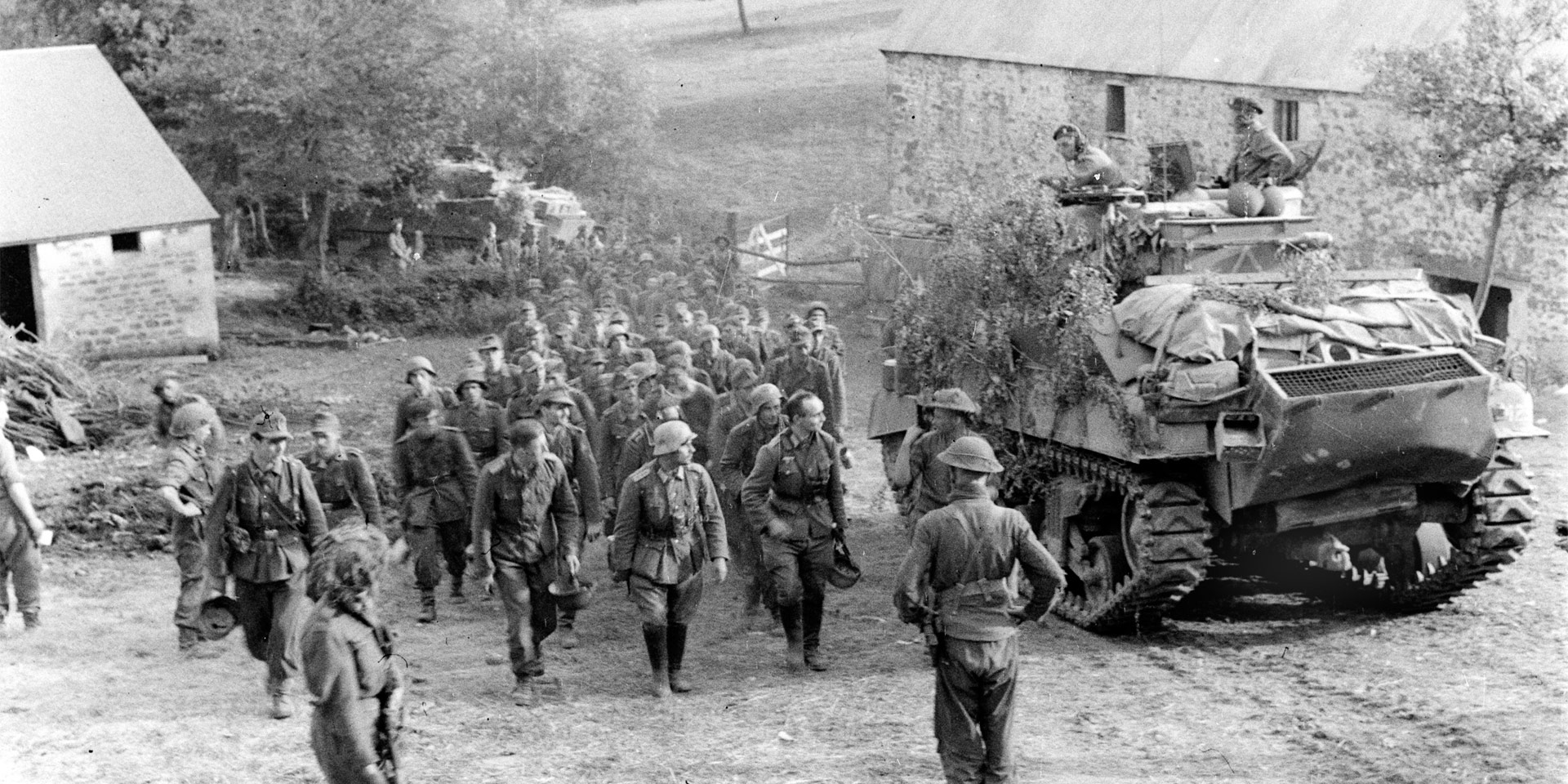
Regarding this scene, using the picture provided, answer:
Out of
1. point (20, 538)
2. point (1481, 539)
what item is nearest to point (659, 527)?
point (20, 538)

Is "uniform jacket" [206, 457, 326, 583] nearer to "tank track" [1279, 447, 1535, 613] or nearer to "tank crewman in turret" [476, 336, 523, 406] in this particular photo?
"tank crewman in turret" [476, 336, 523, 406]

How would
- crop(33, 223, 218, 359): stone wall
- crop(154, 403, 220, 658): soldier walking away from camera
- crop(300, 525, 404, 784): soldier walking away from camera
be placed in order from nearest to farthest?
crop(300, 525, 404, 784): soldier walking away from camera
crop(154, 403, 220, 658): soldier walking away from camera
crop(33, 223, 218, 359): stone wall

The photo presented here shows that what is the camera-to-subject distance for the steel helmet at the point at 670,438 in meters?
10.9

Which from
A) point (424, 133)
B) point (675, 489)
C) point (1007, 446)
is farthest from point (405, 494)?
point (424, 133)

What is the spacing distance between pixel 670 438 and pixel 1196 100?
16189 mm

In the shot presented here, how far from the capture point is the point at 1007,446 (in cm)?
1398

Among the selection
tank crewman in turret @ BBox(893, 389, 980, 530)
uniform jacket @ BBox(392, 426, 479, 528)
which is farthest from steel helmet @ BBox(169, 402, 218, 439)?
tank crewman in turret @ BBox(893, 389, 980, 530)

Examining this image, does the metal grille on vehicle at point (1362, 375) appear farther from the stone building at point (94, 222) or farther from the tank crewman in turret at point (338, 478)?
the stone building at point (94, 222)

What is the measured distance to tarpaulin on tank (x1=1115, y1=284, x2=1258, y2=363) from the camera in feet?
39.0

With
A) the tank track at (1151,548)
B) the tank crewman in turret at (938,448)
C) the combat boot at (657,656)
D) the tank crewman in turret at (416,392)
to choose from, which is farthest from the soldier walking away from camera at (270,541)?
the tank track at (1151,548)

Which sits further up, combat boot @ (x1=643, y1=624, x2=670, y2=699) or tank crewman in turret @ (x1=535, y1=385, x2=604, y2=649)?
tank crewman in turret @ (x1=535, y1=385, x2=604, y2=649)

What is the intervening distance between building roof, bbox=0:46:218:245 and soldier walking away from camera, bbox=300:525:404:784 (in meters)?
19.1

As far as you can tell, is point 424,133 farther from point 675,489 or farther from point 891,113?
point 675,489

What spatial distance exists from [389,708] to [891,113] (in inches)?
944
